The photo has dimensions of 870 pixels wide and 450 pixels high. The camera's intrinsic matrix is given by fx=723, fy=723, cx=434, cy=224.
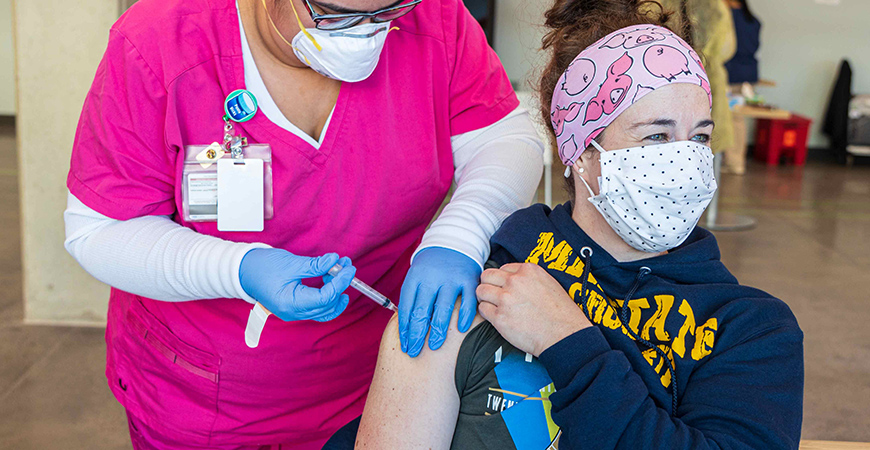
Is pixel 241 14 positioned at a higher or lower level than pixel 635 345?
higher

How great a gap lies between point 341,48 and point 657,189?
55 centimetres

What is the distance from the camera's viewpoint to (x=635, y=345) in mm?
1093

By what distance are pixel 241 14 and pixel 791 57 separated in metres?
7.85

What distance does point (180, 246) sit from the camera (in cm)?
115

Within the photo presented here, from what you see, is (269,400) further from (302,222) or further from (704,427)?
(704,427)

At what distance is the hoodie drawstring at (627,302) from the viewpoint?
3.55 feet

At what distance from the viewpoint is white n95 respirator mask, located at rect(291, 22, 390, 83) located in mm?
1144

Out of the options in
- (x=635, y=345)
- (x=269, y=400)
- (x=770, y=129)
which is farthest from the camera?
(x=770, y=129)

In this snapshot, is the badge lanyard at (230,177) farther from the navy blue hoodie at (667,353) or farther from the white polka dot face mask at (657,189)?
the white polka dot face mask at (657,189)

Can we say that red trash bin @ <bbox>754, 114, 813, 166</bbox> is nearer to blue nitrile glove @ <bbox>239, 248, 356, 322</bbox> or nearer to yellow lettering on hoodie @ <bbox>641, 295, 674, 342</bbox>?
yellow lettering on hoodie @ <bbox>641, 295, 674, 342</bbox>

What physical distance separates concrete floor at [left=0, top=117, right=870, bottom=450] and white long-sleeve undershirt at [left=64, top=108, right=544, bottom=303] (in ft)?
0.92

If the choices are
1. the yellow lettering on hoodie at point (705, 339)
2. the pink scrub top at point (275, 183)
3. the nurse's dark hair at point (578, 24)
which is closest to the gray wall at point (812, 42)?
the nurse's dark hair at point (578, 24)

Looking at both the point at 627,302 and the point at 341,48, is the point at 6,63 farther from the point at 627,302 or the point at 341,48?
the point at 627,302

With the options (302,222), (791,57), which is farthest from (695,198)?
(791,57)
